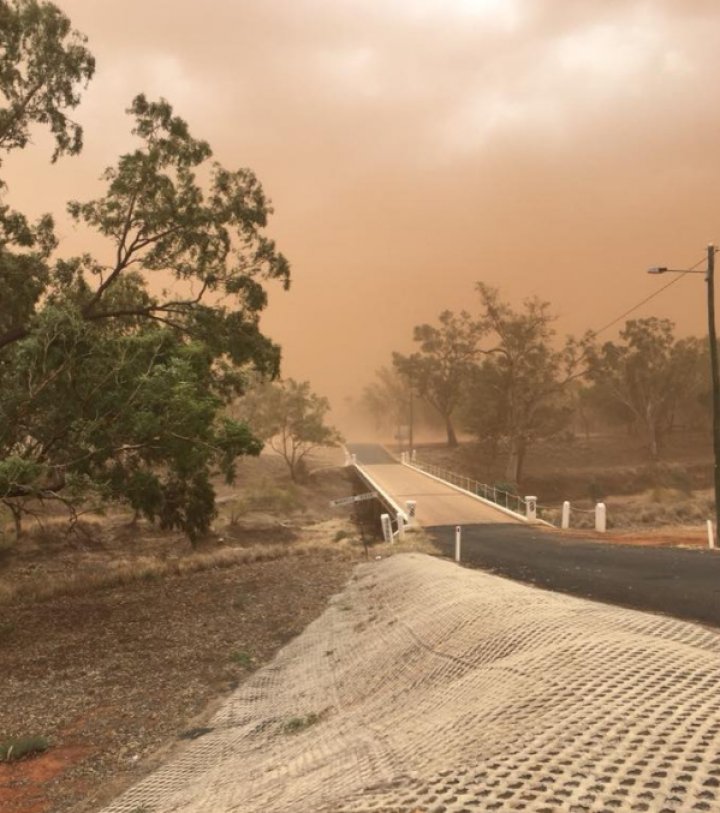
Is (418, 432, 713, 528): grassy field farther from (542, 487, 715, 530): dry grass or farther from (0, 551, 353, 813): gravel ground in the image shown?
(0, 551, 353, 813): gravel ground

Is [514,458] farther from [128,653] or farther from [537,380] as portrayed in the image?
[128,653]

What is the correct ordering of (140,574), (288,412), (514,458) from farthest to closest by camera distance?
1. (288,412)
2. (514,458)
3. (140,574)

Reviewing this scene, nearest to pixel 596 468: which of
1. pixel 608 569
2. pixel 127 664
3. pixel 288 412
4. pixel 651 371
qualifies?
pixel 651 371

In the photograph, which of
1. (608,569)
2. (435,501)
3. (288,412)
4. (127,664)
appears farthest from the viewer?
(288,412)

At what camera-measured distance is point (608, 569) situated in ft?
43.8

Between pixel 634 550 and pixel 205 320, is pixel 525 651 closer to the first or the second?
pixel 634 550

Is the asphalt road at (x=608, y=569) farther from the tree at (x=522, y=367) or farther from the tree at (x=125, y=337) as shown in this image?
the tree at (x=522, y=367)

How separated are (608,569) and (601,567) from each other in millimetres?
293

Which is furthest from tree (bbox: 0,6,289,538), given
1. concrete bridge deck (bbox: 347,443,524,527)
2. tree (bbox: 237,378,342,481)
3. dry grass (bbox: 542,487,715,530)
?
tree (bbox: 237,378,342,481)

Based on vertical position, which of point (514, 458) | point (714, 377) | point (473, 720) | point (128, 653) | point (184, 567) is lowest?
point (128, 653)

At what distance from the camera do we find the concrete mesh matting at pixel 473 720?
2955mm

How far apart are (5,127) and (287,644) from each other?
14.7 m

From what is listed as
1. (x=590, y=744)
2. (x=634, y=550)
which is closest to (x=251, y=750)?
(x=590, y=744)

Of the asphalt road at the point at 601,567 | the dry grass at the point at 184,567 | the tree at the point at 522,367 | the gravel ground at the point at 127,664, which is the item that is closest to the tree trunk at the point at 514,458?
the tree at the point at 522,367
